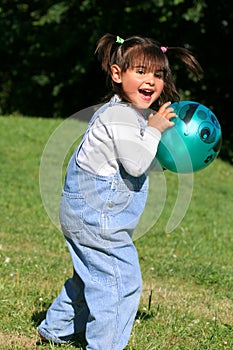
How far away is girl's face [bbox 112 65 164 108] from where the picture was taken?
3.92 meters

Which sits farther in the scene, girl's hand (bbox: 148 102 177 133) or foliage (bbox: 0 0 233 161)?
foliage (bbox: 0 0 233 161)

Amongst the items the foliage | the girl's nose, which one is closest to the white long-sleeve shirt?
the girl's nose

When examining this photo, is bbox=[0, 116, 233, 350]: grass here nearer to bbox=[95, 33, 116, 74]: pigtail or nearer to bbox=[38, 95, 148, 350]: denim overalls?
bbox=[38, 95, 148, 350]: denim overalls

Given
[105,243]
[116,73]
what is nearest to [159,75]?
[116,73]

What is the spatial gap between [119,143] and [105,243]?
0.56 metres

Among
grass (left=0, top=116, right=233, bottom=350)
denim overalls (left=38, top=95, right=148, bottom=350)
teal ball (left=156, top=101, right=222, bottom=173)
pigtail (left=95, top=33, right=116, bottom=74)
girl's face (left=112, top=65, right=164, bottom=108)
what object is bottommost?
grass (left=0, top=116, right=233, bottom=350)

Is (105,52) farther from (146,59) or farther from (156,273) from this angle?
(156,273)

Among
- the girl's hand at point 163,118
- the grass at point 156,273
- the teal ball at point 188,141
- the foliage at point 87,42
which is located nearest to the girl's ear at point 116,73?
the girl's hand at point 163,118

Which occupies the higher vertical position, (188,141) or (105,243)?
(188,141)

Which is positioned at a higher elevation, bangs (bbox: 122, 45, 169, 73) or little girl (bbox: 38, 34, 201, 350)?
bangs (bbox: 122, 45, 169, 73)

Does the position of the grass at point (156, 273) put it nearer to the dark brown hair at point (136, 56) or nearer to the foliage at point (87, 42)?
the dark brown hair at point (136, 56)

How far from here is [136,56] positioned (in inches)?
155

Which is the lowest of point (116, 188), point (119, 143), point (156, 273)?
point (156, 273)

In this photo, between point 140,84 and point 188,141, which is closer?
point 140,84
